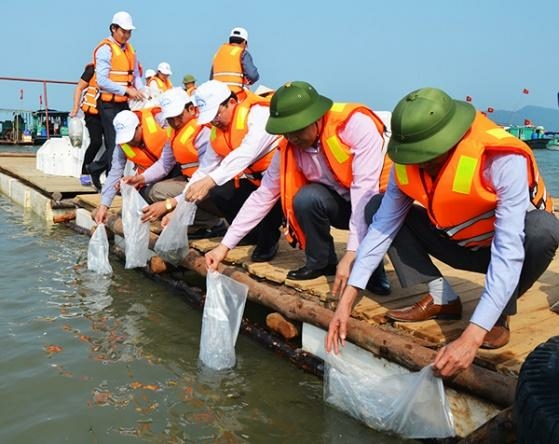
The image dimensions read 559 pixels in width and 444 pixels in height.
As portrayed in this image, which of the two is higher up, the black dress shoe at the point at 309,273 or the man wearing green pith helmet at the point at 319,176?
the man wearing green pith helmet at the point at 319,176

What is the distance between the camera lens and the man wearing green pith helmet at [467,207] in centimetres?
232

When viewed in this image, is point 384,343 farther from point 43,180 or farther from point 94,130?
point 43,180

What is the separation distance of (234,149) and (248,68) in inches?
129

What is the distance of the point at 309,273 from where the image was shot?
3785 mm

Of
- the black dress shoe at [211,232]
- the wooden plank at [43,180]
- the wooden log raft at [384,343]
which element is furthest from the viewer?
the wooden plank at [43,180]

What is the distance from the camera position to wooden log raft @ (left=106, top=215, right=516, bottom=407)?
7.92 feet

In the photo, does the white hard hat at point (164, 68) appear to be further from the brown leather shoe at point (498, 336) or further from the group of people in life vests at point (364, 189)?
the brown leather shoe at point (498, 336)

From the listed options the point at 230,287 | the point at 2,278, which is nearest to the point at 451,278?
the point at 230,287

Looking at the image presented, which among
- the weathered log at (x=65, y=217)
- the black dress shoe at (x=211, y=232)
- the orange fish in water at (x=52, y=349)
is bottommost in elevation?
the weathered log at (x=65, y=217)

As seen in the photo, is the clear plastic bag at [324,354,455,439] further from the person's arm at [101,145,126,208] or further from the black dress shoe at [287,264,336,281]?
the person's arm at [101,145,126,208]

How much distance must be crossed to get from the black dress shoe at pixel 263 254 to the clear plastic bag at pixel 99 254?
168cm

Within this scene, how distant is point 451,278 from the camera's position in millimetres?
3826

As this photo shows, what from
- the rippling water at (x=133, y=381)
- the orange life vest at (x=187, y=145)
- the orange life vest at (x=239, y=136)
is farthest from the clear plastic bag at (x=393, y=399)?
the orange life vest at (x=187, y=145)

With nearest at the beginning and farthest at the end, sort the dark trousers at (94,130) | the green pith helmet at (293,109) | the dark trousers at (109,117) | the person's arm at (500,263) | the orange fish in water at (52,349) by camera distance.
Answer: the person's arm at (500,263) < the green pith helmet at (293,109) < the orange fish in water at (52,349) < the dark trousers at (109,117) < the dark trousers at (94,130)
